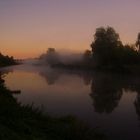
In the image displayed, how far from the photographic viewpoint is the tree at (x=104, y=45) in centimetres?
7125

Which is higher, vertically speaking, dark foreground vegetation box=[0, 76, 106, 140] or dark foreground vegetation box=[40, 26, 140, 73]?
dark foreground vegetation box=[40, 26, 140, 73]

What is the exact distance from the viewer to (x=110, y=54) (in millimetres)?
70562

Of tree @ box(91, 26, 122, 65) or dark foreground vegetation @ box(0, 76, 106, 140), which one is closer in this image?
dark foreground vegetation @ box(0, 76, 106, 140)

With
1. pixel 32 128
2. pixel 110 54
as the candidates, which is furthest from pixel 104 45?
pixel 32 128

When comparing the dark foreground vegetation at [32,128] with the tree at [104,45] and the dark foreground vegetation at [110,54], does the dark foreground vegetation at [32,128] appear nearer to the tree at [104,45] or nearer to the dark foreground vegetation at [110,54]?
the dark foreground vegetation at [110,54]

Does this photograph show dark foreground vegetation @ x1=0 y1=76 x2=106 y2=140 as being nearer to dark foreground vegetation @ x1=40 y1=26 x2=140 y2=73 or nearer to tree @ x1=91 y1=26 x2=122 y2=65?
dark foreground vegetation @ x1=40 y1=26 x2=140 y2=73

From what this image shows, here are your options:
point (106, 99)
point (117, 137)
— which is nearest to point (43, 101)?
point (106, 99)

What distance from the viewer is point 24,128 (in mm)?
11492

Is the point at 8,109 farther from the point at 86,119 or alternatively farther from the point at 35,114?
the point at 86,119

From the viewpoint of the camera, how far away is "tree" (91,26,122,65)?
2805 inches

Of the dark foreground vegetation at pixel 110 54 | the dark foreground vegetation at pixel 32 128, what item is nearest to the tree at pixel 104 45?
the dark foreground vegetation at pixel 110 54

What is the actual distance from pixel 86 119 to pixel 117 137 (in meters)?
4.03

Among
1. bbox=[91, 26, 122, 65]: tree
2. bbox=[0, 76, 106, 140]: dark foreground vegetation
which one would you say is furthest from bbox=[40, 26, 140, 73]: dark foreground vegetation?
Result: bbox=[0, 76, 106, 140]: dark foreground vegetation

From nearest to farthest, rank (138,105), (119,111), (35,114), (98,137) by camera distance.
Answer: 1. (98,137)
2. (35,114)
3. (119,111)
4. (138,105)
